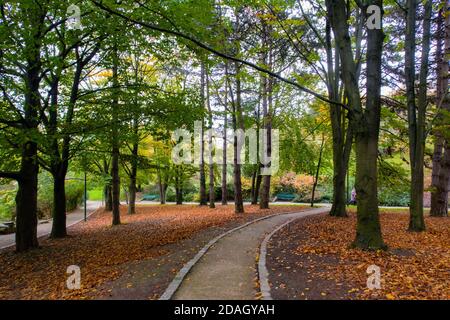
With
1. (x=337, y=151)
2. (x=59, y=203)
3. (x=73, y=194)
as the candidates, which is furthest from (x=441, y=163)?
(x=73, y=194)

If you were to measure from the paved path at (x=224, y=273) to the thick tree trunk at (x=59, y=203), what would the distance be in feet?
22.4

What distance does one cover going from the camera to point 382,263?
6.29 m

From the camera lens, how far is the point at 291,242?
8922 mm

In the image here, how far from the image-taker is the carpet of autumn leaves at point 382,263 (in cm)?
490

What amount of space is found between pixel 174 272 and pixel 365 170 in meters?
4.48

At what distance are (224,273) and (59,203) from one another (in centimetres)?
903

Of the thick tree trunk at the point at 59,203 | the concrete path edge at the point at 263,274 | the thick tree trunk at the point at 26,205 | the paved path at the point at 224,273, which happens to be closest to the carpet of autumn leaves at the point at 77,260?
the thick tree trunk at the point at 26,205

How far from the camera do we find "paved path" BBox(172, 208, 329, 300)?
17.3 ft

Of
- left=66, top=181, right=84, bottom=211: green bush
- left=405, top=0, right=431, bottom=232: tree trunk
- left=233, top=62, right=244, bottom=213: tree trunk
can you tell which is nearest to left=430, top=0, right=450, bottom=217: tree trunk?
left=405, top=0, right=431, bottom=232: tree trunk

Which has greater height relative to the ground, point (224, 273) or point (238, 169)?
point (238, 169)

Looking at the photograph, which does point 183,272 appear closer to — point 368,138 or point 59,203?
point 368,138

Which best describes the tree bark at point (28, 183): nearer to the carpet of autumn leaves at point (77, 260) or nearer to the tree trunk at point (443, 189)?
the carpet of autumn leaves at point (77, 260)
